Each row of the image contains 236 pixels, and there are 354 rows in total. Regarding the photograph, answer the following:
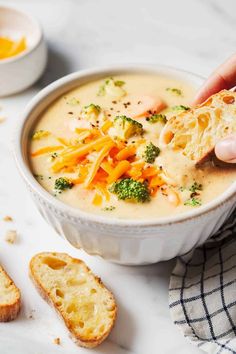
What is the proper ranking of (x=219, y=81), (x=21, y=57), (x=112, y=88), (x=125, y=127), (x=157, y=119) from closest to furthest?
(x=125, y=127)
(x=157, y=119)
(x=219, y=81)
(x=112, y=88)
(x=21, y=57)

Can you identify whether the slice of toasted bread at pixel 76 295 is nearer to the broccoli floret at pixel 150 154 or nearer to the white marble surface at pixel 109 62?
the white marble surface at pixel 109 62

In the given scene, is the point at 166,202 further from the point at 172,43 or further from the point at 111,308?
the point at 172,43

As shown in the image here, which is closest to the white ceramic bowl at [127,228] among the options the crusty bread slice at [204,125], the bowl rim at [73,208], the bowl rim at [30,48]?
the bowl rim at [73,208]

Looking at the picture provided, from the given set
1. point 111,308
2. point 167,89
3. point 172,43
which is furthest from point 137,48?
point 111,308

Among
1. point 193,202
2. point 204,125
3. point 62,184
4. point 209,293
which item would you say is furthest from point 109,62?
point 209,293

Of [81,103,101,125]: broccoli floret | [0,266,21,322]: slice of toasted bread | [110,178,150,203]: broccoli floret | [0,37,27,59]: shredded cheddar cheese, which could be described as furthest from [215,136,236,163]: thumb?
[0,37,27,59]: shredded cheddar cheese

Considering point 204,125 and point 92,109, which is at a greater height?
point 204,125

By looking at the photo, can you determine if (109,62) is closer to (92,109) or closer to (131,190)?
(92,109)
